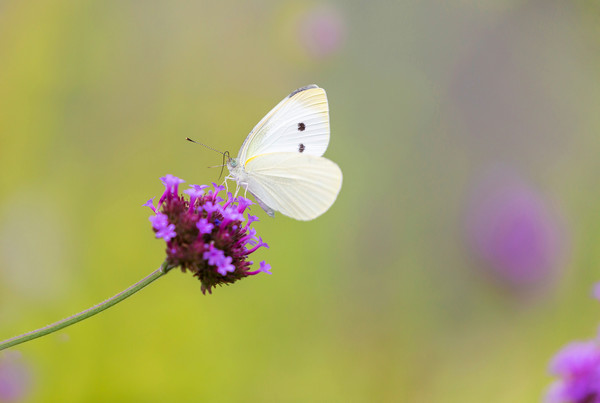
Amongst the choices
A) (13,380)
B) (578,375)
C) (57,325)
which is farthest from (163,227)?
(13,380)

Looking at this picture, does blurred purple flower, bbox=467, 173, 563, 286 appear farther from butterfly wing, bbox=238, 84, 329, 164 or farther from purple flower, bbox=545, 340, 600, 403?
purple flower, bbox=545, 340, 600, 403

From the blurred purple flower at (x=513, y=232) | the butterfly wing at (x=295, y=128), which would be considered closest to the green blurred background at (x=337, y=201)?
the blurred purple flower at (x=513, y=232)

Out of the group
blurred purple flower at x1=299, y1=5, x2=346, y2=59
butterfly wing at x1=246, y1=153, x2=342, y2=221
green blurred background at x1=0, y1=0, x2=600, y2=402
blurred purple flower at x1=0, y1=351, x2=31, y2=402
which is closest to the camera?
butterfly wing at x1=246, y1=153, x2=342, y2=221

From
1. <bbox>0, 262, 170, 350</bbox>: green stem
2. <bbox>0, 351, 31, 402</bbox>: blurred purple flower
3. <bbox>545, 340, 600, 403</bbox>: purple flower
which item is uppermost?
<bbox>0, 351, 31, 402</bbox>: blurred purple flower

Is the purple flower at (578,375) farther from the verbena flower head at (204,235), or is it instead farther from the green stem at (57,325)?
the green stem at (57,325)

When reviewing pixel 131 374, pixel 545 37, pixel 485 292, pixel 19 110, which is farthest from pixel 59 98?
pixel 545 37

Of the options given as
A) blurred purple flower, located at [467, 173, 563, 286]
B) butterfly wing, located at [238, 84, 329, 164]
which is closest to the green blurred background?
blurred purple flower, located at [467, 173, 563, 286]

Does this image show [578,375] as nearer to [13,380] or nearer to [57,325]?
[57,325]
